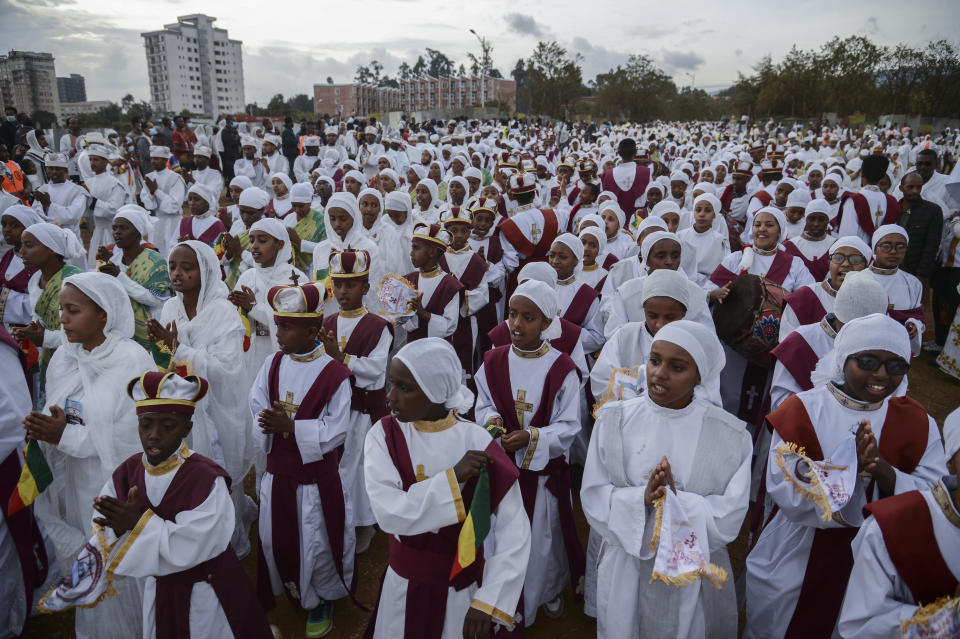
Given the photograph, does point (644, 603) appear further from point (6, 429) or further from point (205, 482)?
point (6, 429)

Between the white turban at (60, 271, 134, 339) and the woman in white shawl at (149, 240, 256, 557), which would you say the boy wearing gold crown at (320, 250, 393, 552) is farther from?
the white turban at (60, 271, 134, 339)

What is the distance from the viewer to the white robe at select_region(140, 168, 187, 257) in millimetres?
9328

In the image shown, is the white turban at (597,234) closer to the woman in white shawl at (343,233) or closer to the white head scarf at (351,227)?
the woman in white shawl at (343,233)

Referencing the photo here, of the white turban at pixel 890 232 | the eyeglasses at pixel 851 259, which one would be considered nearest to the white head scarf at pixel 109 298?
the eyeglasses at pixel 851 259

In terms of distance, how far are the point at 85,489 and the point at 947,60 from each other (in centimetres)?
4567

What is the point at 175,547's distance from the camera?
2.47 metres

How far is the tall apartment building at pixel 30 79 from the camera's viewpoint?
78250 millimetres

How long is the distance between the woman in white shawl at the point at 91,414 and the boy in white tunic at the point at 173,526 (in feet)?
1.77

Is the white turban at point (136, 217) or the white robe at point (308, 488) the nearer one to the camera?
the white robe at point (308, 488)

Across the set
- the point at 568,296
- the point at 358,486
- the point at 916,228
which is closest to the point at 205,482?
the point at 358,486

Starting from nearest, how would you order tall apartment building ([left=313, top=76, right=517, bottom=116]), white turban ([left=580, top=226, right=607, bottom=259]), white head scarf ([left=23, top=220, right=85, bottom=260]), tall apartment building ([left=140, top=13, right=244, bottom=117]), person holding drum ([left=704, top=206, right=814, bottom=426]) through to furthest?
white head scarf ([left=23, top=220, right=85, bottom=260])
person holding drum ([left=704, top=206, right=814, bottom=426])
white turban ([left=580, top=226, right=607, bottom=259])
tall apartment building ([left=313, top=76, right=517, bottom=116])
tall apartment building ([left=140, top=13, right=244, bottom=117])

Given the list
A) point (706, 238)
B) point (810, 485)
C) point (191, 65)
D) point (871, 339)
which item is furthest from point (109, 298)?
point (191, 65)

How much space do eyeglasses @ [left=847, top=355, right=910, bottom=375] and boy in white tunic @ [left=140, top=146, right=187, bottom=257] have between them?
9.59 meters

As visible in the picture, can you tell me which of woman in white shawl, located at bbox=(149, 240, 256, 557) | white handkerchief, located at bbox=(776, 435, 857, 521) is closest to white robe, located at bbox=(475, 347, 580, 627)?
white handkerchief, located at bbox=(776, 435, 857, 521)
